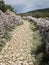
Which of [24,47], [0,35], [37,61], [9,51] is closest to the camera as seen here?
[37,61]

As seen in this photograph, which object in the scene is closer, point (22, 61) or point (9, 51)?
point (22, 61)

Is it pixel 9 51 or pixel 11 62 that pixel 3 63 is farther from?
pixel 9 51

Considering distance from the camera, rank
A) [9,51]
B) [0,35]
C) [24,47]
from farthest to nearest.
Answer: [0,35]
[24,47]
[9,51]

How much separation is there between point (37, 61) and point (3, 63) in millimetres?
2286

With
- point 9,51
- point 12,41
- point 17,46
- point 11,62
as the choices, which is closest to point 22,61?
point 11,62

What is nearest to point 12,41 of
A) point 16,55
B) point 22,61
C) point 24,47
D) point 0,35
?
point 0,35

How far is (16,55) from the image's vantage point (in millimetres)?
16672

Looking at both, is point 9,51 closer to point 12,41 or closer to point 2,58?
point 2,58

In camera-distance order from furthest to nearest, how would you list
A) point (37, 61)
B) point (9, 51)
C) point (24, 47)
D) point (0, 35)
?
point (0, 35) < point (24, 47) < point (9, 51) < point (37, 61)

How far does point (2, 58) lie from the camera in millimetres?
15875

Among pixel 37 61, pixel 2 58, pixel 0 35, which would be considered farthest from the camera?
pixel 0 35

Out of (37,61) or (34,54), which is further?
(34,54)

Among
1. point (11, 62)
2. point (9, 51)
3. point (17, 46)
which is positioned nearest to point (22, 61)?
point (11, 62)

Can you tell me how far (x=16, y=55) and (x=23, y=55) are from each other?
54 centimetres
